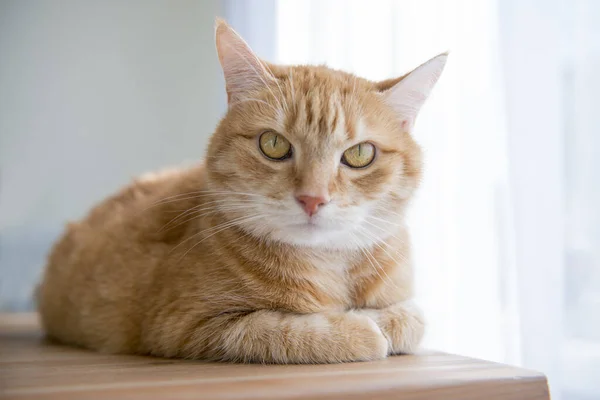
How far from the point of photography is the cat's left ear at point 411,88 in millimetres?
1280

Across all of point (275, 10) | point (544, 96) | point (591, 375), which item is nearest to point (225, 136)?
point (544, 96)

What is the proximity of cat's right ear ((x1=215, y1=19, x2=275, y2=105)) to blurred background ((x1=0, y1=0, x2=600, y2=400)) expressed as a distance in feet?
0.88

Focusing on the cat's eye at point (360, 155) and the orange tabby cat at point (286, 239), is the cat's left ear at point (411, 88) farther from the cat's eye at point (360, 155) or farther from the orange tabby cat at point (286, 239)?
the cat's eye at point (360, 155)

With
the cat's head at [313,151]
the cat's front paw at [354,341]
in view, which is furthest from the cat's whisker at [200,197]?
the cat's front paw at [354,341]

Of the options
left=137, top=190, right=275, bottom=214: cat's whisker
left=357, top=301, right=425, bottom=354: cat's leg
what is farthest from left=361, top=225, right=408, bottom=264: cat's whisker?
left=137, top=190, right=275, bottom=214: cat's whisker

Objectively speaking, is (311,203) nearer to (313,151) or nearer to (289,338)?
(313,151)

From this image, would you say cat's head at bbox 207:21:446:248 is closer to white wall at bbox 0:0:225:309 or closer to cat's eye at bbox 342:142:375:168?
cat's eye at bbox 342:142:375:168

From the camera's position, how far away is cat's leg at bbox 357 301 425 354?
118 cm

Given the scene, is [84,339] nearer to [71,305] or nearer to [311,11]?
[71,305]

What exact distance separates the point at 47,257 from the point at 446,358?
4.23 feet

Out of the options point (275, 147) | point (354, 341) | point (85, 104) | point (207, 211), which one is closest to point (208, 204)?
point (207, 211)

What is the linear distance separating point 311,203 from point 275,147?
172 millimetres

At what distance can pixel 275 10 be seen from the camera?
2717 millimetres

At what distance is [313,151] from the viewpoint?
45.5 inches
